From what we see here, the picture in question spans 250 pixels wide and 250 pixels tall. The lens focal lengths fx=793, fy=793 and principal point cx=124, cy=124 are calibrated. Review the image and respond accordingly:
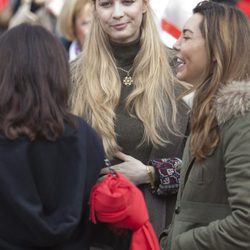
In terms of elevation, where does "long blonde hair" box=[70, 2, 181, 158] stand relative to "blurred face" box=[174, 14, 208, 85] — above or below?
below

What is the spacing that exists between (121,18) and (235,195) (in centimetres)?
148

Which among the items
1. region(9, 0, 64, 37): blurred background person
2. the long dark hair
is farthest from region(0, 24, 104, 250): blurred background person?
region(9, 0, 64, 37): blurred background person

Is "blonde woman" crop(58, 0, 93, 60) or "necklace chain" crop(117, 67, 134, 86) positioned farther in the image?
"blonde woman" crop(58, 0, 93, 60)

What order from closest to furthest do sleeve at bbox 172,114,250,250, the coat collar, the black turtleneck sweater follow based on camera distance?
1. sleeve at bbox 172,114,250,250
2. the coat collar
3. the black turtleneck sweater

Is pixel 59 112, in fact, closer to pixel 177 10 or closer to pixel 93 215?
pixel 93 215

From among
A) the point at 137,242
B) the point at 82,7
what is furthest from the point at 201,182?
the point at 82,7

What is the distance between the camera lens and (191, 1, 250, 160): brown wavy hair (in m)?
3.12

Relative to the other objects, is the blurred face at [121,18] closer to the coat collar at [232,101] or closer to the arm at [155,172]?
the arm at [155,172]

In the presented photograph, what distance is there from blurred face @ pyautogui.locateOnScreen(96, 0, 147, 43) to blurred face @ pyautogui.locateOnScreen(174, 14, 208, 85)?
0.75 meters

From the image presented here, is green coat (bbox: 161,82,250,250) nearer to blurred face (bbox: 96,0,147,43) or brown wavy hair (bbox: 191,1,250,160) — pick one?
brown wavy hair (bbox: 191,1,250,160)

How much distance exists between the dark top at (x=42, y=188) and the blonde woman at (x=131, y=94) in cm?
79

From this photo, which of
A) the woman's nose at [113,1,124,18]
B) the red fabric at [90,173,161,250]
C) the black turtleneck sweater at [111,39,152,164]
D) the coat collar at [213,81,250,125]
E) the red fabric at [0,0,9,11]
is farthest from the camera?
the red fabric at [0,0,9,11]

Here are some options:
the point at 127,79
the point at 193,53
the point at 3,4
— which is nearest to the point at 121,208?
the point at 193,53

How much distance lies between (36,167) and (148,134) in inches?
40.9
